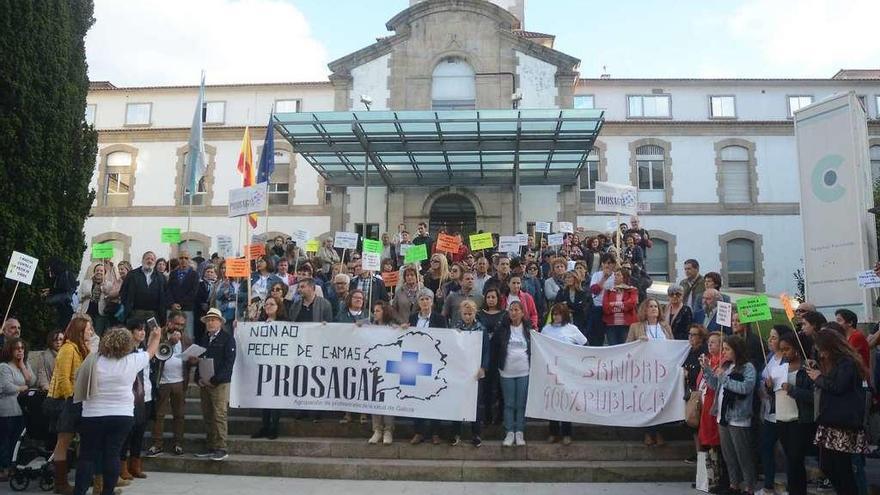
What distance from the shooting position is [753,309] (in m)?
7.66

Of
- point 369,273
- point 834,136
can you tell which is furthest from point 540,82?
point 369,273

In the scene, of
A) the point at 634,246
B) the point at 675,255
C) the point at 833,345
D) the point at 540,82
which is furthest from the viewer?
the point at 675,255

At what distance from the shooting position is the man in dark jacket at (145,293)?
10.7 meters

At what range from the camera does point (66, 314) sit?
11031 mm

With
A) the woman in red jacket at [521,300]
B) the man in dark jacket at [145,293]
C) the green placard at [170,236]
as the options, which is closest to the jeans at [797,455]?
the woman in red jacket at [521,300]

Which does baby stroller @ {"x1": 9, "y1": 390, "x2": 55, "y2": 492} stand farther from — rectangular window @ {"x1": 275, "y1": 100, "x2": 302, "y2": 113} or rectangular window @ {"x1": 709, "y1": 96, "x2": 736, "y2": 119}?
rectangular window @ {"x1": 709, "y1": 96, "x2": 736, "y2": 119}

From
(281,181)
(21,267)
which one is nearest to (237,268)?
(21,267)

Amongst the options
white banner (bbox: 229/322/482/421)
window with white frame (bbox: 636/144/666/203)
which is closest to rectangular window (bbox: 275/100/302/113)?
window with white frame (bbox: 636/144/666/203)

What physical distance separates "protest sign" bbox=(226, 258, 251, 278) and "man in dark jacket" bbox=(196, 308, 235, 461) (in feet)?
6.53

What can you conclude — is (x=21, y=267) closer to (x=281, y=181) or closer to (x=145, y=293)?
(x=145, y=293)

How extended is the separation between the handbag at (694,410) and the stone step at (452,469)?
632 millimetres

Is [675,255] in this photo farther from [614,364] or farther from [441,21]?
[614,364]

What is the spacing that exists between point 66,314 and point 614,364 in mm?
8607

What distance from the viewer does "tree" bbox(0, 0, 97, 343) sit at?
1211cm
